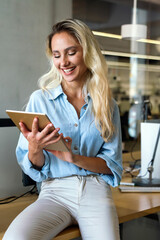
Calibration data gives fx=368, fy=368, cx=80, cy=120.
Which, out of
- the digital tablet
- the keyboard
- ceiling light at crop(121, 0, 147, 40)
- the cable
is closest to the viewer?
the digital tablet

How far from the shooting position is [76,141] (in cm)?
183

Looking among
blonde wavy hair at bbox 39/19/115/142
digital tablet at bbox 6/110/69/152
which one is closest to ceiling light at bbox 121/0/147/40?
blonde wavy hair at bbox 39/19/115/142

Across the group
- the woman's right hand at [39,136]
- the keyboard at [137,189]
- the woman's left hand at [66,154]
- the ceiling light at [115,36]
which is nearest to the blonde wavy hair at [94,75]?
the woman's left hand at [66,154]

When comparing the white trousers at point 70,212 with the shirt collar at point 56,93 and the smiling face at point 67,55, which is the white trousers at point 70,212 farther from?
the smiling face at point 67,55

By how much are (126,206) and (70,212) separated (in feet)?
1.53

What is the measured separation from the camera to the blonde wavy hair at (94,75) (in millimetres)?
1838

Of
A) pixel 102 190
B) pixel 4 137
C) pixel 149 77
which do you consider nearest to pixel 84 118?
pixel 102 190

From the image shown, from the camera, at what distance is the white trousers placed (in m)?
1.45

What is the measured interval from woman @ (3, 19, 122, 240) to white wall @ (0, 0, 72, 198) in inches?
14.5

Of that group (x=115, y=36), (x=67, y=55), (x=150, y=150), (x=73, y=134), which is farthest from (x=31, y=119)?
(x=115, y=36)

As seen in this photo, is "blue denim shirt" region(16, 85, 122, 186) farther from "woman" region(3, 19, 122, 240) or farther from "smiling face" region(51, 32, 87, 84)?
"smiling face" region(51, 32, 87, 84)

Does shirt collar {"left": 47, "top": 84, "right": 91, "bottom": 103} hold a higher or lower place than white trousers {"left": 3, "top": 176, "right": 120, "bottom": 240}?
higher

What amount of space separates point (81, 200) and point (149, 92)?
224 inches

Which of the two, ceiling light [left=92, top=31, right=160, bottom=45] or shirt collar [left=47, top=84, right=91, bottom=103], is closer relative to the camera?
shirt collar [left=47, top=84, right=91, bottom=103]
